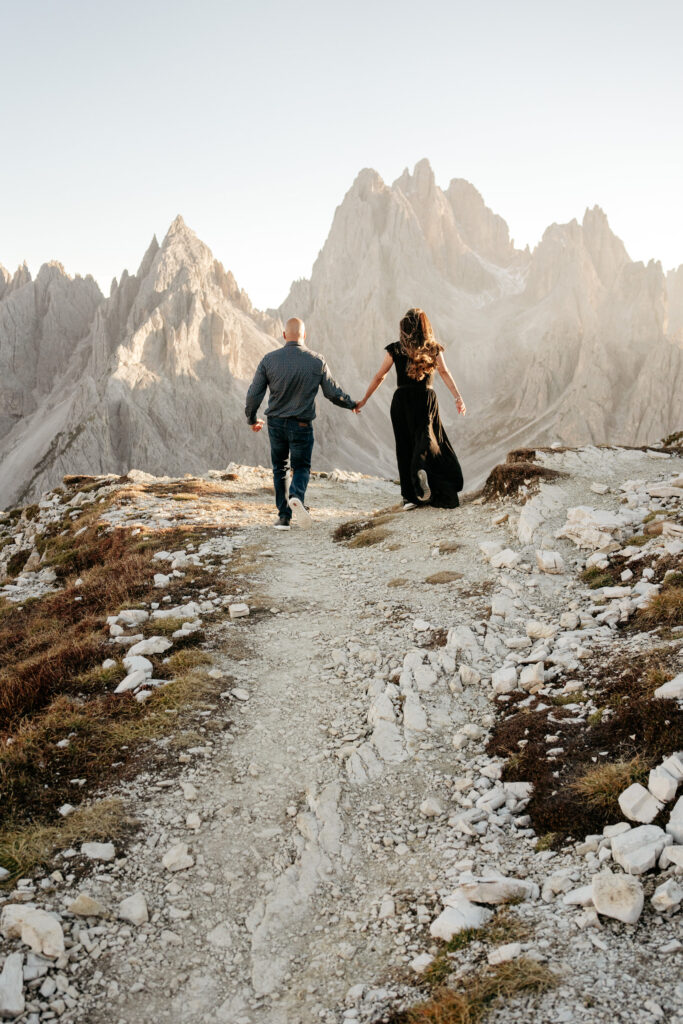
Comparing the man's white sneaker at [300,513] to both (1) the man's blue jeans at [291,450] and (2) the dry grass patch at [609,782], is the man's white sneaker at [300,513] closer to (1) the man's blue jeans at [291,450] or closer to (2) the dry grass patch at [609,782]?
(1) the man's blue jeans at [291,450]

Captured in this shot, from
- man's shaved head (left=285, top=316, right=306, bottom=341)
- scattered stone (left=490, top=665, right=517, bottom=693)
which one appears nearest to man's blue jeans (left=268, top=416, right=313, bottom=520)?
man's shaved head (left=285, top=316, right=306, bottom=341)

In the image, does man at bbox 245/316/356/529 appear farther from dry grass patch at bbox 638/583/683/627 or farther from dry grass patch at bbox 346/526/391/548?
dry grass patch at bbox 638/583/683/627

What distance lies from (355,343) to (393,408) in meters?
131

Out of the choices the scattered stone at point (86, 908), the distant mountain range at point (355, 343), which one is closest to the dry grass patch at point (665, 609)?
the scattered stone at point (86, 908)

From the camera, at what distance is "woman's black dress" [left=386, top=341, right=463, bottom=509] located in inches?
475

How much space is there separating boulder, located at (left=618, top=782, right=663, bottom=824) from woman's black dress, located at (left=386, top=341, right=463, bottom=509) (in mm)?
8486

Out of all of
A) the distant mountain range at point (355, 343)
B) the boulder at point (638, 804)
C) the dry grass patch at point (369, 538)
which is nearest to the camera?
the boulder at point (638, 804)

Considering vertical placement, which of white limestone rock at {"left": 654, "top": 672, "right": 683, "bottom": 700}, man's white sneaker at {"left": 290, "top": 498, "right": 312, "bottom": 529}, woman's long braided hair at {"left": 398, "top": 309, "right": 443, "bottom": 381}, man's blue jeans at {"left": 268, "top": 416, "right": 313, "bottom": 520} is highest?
woman's long braided hair at {"left": 398, "top": 309, "right": 443, "bottom": 381}

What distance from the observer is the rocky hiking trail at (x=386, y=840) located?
3.42 m

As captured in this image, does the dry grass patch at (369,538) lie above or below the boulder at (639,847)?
above

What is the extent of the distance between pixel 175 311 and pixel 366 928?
101m

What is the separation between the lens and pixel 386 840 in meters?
4.71

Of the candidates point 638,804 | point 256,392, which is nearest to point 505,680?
point 638,804

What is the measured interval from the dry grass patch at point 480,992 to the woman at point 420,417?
29.7 ft
